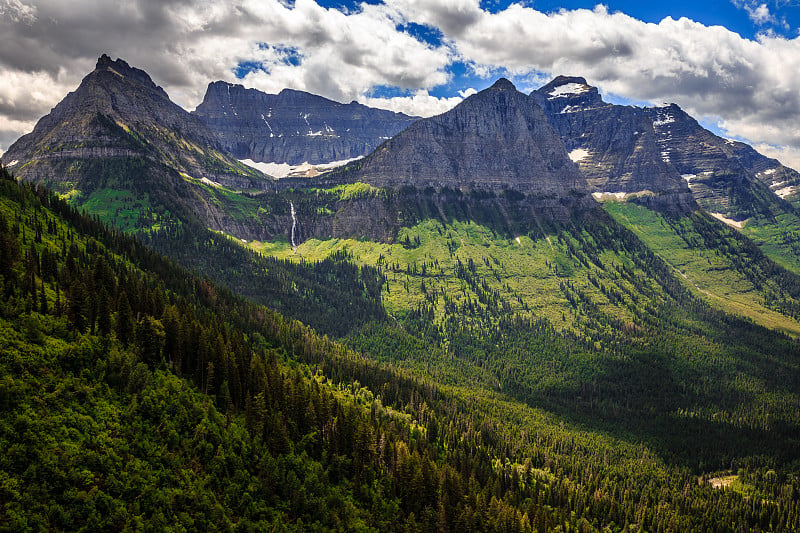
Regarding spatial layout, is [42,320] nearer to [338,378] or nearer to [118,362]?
[118,362]

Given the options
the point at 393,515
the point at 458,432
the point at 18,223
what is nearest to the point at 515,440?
the point at 458,432

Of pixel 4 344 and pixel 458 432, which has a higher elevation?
pixel 4 344

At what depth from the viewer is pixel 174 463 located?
241ft

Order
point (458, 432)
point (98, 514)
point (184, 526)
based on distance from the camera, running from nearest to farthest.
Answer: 1. point (98, 514)
2. point (184, 526)
3. point (458, 432)

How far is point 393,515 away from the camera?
9362cm

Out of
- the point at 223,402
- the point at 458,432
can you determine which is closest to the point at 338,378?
the point at 458,432

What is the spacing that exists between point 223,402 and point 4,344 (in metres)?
38.1

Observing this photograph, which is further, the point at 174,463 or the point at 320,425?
the point at 320,425

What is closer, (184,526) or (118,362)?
(184,526)

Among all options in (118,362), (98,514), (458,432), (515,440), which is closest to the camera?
(98,514)

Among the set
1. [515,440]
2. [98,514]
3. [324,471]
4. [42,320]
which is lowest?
[515,440]

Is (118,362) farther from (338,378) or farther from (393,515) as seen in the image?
(338,378)

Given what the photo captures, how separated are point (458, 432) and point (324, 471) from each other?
79.4 m

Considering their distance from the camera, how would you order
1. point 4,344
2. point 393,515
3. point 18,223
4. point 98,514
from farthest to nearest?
1. point 18,223
2. point 393,515
3. point 4,344
4. point 98,514
